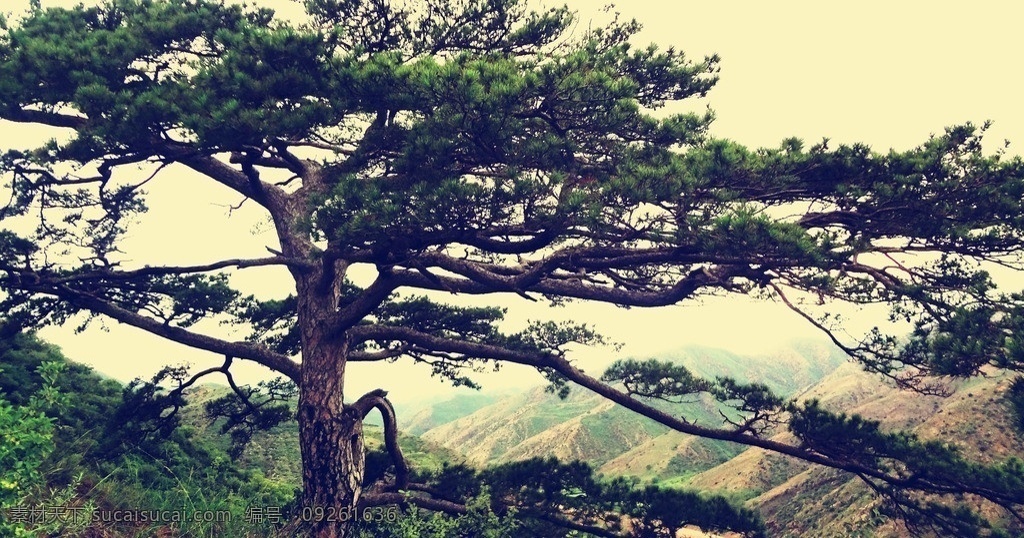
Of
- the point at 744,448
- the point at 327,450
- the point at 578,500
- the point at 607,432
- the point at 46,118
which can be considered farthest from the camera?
the point at 607,432

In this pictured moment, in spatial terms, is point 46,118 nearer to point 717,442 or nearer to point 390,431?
point 390,431

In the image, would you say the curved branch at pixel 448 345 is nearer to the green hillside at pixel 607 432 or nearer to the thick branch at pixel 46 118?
the thick branch at pixel 46 118

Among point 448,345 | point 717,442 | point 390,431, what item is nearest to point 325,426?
point 390,431

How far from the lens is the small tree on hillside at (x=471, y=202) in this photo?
19.4ft

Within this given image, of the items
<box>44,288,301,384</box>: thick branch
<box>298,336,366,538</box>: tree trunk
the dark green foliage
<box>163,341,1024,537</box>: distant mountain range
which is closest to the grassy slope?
<box>163,341,1024,537</box>: distant mountain range

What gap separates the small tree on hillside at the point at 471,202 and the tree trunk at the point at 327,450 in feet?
0.13

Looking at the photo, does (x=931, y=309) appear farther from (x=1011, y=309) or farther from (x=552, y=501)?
(x=552, y=501)

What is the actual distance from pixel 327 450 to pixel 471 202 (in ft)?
16.5

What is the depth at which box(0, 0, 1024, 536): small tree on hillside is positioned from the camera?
5.92 meters

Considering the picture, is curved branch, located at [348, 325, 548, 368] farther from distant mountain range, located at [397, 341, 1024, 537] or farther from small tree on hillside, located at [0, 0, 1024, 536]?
distant mountain range, located at [397, 341, 1024, 537]

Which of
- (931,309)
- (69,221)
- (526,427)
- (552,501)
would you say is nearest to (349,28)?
(69,221)

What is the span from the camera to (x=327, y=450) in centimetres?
855

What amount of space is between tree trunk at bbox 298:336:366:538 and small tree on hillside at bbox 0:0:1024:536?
39 millimetres

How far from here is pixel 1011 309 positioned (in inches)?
220
